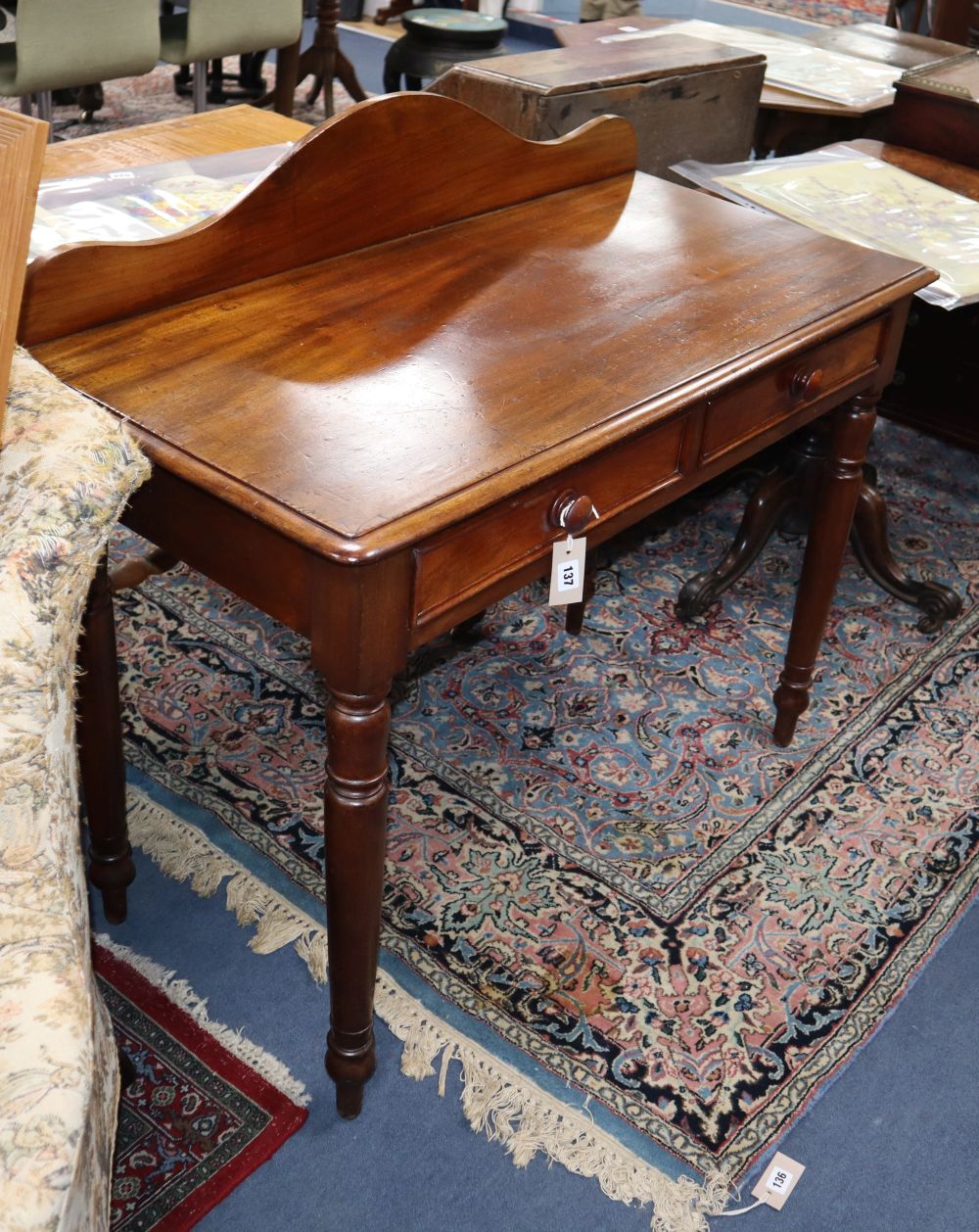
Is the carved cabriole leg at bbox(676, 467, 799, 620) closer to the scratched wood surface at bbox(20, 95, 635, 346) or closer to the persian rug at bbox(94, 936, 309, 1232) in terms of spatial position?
the scratched wood surface at bbox(20, 95, 635, 346)

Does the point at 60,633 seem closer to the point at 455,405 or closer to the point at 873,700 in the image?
the point at 455,405

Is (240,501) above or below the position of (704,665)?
above

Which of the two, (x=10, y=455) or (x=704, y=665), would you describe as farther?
(x=704, y=665)

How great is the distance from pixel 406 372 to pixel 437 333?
11cm

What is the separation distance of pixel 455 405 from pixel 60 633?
483mm

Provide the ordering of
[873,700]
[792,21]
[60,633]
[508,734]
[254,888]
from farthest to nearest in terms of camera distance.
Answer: [792,21] → [873,700] → [508,734] → [254,888] → [60,633]

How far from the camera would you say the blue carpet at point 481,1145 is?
1.57 m

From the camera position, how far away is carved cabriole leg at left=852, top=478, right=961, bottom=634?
8.74 ft

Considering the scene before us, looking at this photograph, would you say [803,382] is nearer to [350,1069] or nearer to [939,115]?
[350,1069]

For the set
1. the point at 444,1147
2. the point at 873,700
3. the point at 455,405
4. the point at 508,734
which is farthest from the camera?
the point at 873,700

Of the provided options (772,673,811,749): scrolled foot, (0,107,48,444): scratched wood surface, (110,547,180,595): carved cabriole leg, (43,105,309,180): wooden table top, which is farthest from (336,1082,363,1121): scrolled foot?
(43,105,309,180): wooden table top

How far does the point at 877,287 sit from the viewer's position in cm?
181

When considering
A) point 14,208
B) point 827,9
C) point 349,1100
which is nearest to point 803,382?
point 14,208

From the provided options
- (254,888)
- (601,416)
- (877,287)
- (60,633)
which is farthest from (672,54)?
(60,633)
